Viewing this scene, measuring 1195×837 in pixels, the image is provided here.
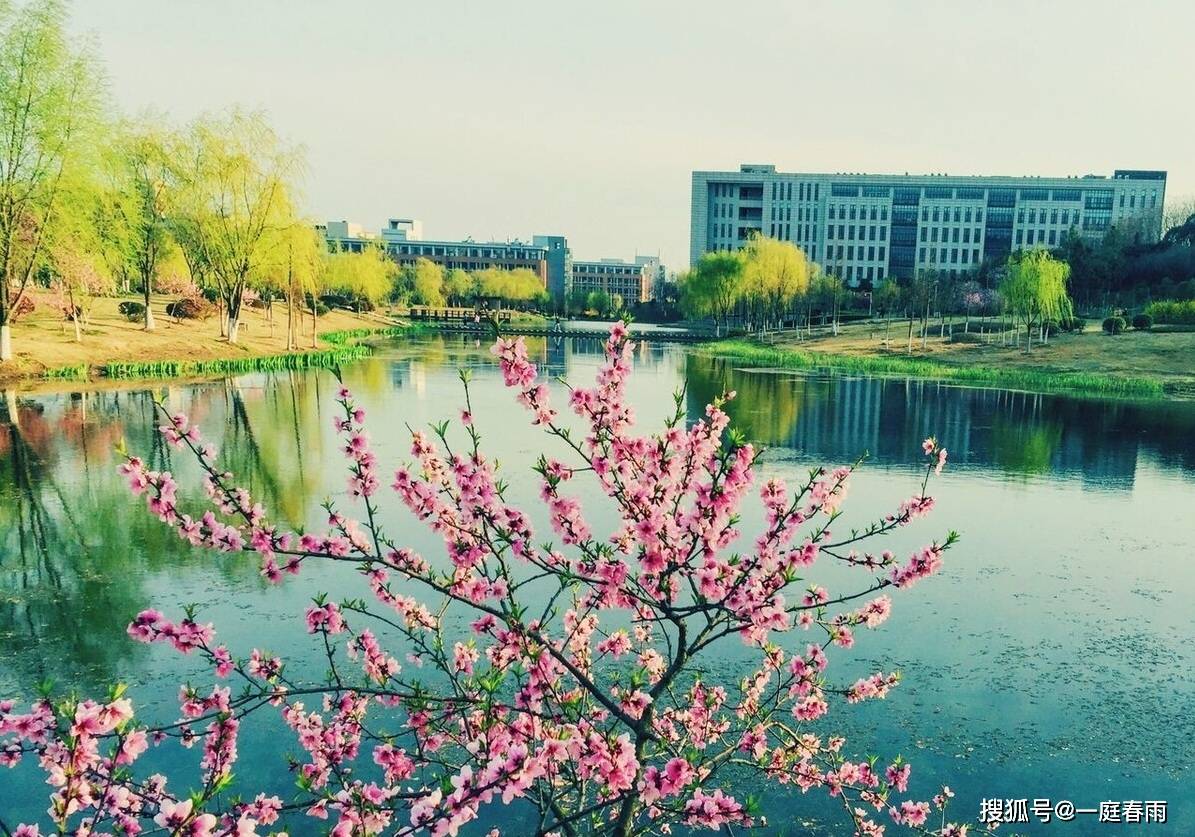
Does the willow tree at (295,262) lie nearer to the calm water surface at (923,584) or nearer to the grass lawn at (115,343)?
the grass lawn at (115,343)

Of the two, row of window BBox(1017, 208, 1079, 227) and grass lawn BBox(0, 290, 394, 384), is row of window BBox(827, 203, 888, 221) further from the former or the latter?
grass lawn BBox(0, 290, 394, 384)

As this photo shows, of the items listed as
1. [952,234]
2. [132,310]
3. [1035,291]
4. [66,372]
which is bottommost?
[66,372]

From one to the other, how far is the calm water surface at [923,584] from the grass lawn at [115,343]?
10067 millimetres

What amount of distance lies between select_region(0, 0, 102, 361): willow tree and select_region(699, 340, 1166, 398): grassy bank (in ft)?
154

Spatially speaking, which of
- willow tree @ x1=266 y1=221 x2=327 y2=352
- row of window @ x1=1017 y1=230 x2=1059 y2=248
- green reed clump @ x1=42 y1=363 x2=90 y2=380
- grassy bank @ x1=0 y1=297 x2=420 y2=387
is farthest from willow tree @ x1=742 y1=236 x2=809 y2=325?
row of window @ x1=1017 y1=230 x2=1059 y2=248

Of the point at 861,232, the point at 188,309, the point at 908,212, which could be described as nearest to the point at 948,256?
the point at 908,212

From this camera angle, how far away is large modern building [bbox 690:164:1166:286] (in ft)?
442

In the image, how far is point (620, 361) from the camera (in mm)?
6562

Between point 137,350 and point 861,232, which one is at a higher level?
point 861,232

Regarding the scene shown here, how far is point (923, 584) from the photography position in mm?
15258

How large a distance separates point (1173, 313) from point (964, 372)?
21.4 meters

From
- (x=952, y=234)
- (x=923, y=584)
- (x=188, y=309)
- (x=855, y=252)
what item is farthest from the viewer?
(x=855, y=252)

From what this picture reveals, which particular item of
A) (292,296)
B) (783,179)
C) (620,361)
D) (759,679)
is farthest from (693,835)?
(783,179)

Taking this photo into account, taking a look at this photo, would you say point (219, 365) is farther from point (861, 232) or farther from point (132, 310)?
point (861, 232)
